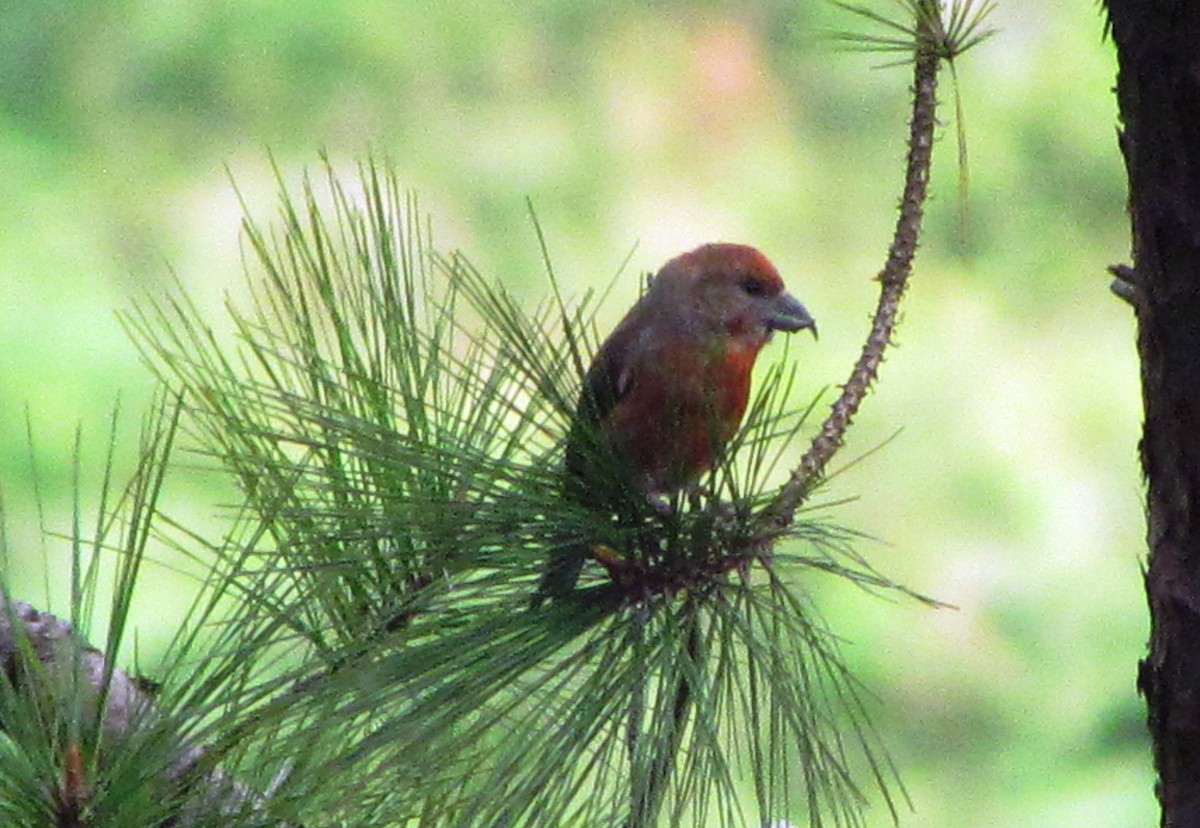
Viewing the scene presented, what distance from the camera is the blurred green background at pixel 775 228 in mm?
2760

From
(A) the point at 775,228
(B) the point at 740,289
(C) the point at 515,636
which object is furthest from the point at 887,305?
(A) the point at 775,228

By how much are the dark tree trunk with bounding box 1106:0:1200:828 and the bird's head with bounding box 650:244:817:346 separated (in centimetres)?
58

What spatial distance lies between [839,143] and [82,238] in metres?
1.18

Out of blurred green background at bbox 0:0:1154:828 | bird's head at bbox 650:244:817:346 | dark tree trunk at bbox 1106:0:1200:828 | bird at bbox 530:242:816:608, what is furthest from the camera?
blurred green background at bbox 0:0:1154:828

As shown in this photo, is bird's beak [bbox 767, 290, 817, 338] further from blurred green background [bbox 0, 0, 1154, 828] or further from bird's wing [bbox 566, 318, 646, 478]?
blurred green background [bbox 0, 0, 1154, 828]

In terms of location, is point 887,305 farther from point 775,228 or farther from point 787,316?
point 775,228

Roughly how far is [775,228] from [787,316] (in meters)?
1.60

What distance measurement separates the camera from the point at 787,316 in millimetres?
1562

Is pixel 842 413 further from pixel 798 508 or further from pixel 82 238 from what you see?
pixel 82 238

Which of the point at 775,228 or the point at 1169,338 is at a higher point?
the point at 775,228

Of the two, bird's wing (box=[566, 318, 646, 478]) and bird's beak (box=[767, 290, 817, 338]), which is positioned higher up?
bird's beak (box=[767, 290, 817, 338])

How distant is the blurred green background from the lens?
2.76m

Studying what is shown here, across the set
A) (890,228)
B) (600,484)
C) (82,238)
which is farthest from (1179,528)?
(82,238)

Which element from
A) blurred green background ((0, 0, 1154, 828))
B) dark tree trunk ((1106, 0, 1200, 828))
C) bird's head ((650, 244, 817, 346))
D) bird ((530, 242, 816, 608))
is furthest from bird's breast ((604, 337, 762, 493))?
blurred green background ((0, 0, 1154, 828))
